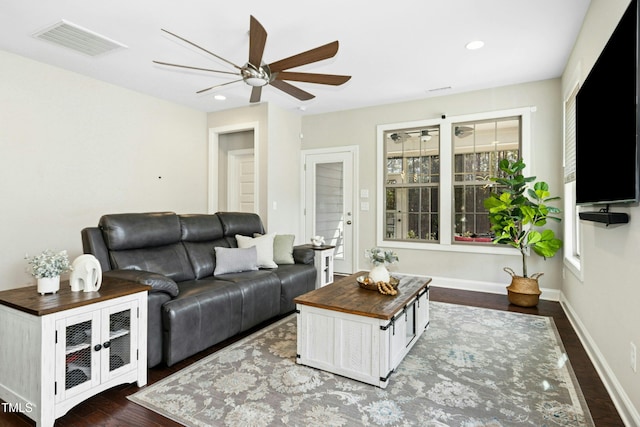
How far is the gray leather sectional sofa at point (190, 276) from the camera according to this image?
2.43 m

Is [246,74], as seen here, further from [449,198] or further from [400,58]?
[449,198]

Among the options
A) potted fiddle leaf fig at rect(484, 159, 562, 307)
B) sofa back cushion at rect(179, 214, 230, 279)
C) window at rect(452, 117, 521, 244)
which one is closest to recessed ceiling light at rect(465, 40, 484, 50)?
potted fiddle leaf fig at rect(484, 159, 562, 307)

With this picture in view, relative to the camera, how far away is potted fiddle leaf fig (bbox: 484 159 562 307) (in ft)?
12.9

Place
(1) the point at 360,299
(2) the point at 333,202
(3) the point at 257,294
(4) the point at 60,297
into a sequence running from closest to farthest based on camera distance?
1. (4) the point at 60,297
2. (1) the point at 360,299
3. (3) the point at 257,294
4. (2) the point at 333,202

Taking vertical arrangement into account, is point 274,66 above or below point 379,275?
above

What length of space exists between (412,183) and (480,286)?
68.4 inches

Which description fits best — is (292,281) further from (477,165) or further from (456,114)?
(456,114)

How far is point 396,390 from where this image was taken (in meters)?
2.14

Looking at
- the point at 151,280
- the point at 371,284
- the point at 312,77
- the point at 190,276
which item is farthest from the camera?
Answer: the point at 190,276

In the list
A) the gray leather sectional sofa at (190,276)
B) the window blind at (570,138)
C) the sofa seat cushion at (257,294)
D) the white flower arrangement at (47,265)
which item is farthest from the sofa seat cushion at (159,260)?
the window blind at (570,138)

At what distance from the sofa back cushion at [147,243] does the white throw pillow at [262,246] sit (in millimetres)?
665

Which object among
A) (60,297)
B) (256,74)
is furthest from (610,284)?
(60,297)

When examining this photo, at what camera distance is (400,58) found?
3740 mm

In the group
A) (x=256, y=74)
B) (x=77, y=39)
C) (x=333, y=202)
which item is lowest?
(x=333, y=202)
